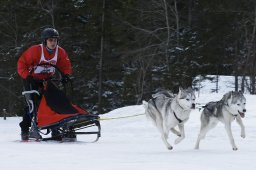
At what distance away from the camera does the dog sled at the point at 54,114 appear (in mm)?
6898

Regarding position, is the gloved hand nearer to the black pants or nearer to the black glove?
the black pants

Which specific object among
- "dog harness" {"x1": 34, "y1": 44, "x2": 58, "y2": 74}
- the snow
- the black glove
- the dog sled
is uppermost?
"dog harness" {"x1": 34, "y1": 44, "x2": 58, "y2": 74}

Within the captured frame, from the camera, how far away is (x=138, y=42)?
21.0 m

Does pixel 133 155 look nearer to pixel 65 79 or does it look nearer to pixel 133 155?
pixel 133 155

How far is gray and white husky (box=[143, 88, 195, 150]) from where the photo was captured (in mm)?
6125

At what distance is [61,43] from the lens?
2219cm

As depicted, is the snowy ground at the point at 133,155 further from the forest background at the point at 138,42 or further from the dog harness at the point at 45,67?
the forest background at the point at 138,42

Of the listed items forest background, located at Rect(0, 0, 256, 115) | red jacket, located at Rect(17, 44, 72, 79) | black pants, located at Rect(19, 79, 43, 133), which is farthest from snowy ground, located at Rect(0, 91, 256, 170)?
forest background, located at Rect(0, 0, 256, 115)

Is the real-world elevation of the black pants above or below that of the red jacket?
below

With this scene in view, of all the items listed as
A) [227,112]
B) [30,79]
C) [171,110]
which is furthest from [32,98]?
[227,112]

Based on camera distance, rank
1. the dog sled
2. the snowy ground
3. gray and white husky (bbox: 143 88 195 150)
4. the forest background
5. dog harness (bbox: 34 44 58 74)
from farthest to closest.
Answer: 1. the forest background
2. dog harness (bbox: 34 44 58 74)
3. the dog sled
4. gray and white husky (bbox: 143 88 195 150)
5. the snowy ground

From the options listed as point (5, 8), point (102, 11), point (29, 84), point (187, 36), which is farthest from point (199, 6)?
point (29, 84)

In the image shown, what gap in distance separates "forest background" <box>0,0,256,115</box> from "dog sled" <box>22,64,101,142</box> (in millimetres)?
11854

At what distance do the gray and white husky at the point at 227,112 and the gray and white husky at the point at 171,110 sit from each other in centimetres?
27
